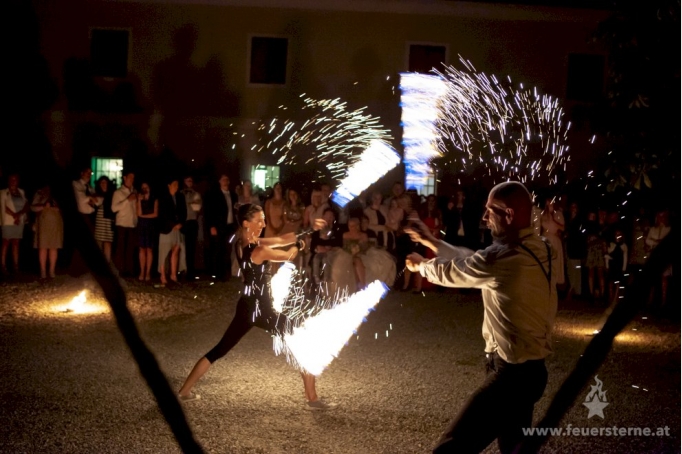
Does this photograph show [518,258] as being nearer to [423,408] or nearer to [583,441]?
[583,441]

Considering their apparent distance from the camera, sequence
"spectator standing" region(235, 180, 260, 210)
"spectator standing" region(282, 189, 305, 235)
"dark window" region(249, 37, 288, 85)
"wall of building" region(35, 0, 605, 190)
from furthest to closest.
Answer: "dark window" region(249, 37, 288, 85)
"wall of building" region(35, 0, 605, 190)
"spectator standing" region(235, 180, 260, 210)
"spectator standing" region(282, 189, 305, 235)

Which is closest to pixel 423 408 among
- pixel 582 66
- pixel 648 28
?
pixel 648 28

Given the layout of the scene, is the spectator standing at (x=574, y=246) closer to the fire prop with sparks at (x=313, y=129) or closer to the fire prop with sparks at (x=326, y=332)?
the fire prop with sparks at (x=326, y=332)

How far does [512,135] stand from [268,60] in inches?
279

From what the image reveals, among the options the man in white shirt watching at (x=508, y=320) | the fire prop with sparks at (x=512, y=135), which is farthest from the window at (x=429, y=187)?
the man in white shirt watching at (x=508, y=320)

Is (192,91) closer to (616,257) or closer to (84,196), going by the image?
(84,196)

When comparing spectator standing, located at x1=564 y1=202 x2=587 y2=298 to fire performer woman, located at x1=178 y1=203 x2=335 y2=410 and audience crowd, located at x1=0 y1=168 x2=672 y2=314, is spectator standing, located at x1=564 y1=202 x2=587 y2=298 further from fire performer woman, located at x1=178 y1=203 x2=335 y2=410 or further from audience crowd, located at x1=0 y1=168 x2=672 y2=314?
fire performer woman, located at x1=178 y1=203 x2=335 y2=410

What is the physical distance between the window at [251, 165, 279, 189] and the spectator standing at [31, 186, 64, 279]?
7.20 m

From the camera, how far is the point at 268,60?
20.7 m

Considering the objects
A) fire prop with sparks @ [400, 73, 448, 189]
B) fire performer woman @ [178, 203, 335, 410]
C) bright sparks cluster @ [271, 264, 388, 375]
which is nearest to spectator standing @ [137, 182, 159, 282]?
bright sparks cluster @ [271, 264, 388, 375]

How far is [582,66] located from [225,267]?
40.3 ft

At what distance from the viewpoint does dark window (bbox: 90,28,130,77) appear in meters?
20.7

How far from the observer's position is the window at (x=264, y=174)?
2027 centimetres

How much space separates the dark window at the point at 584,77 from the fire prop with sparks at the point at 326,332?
1104cm
